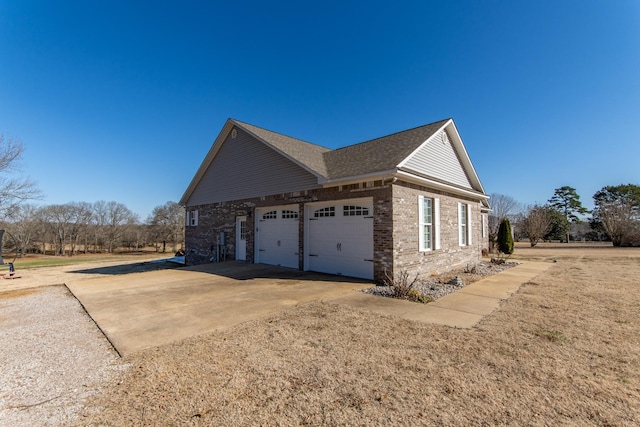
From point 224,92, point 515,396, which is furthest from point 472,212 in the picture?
point 224,92

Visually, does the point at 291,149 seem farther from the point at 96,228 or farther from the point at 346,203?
the point at 96,228

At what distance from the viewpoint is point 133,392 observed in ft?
9.35

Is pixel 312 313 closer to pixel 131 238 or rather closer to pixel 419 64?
pixel 419 64

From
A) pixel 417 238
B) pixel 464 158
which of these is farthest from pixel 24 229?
pixel 464 158

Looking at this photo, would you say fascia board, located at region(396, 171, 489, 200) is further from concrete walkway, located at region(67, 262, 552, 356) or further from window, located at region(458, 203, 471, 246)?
concrete walkway, located at region(67, 262, 552, 356)

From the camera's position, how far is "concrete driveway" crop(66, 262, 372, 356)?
15.3 feet

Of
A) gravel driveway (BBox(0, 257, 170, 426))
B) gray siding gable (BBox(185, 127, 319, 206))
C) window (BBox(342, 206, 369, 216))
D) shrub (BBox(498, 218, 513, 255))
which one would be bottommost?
gravel driveway (BBox(0, 257, 170, 426))

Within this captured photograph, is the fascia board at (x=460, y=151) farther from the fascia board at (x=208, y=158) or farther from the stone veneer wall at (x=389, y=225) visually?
the fascia board at (x=208, y=158)

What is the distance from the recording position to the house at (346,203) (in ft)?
28.1

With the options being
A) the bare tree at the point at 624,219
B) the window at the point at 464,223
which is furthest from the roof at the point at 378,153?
the bare tree at the point at 624,219

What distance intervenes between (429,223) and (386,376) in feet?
25.3

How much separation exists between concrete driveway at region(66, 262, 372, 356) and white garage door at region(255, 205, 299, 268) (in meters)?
0.81

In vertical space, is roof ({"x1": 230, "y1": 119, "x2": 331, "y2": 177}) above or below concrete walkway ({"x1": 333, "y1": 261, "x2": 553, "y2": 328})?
above

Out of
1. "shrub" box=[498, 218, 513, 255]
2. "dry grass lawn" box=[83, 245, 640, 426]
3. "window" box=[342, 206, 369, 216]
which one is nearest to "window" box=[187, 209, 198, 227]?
"window" box=[342, 206, 369, 216]
